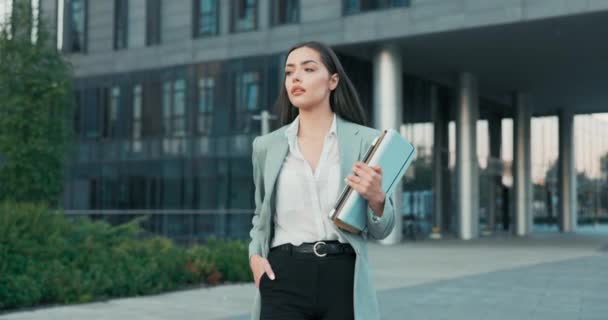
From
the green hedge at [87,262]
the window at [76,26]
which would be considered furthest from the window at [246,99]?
the green hedge at [87,262]

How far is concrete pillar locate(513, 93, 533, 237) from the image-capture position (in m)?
38.2

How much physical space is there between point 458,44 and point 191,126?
1073 cm

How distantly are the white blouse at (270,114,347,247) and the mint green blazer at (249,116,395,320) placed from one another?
3cm

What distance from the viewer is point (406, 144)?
282 centimetres

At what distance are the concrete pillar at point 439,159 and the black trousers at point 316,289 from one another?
32652 millimetres

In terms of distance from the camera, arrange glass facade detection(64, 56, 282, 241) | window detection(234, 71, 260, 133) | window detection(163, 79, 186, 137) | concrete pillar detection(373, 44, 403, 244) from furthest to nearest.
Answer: window detection(163, 79, 186, 137) → glass facade detection(64, 56, 282, 241) → window detection(234, 71, 260, 133) → concrete pillar detection(373, 44, 403, 244)

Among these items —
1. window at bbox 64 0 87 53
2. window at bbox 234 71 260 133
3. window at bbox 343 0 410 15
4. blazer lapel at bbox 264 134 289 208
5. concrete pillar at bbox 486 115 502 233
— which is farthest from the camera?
concrete pillar at bbox 486 115 502 233

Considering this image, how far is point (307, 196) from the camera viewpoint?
301 centimetres

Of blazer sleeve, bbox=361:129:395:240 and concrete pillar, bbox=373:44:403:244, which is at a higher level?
concrete pillar, bbox=373:44:403:244

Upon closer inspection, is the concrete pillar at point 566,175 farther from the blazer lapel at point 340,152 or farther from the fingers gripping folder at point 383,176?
the fingers gripping folder at point 383,176

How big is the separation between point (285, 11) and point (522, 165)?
16.8 metres

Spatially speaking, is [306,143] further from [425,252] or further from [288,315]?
[425,252]

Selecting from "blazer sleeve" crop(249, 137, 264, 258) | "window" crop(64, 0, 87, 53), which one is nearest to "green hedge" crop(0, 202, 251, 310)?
"blazer sleeve" crop(249, 137, 264, 258)

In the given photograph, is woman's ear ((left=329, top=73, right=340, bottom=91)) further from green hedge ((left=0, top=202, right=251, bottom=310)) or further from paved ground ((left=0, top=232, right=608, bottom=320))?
green hedge ((left=0, top=202, right=251, bottom=310))
